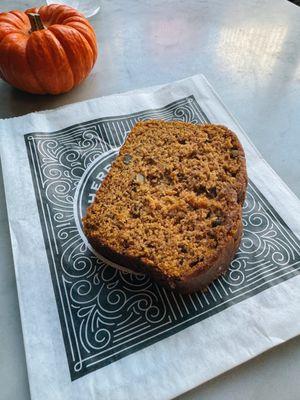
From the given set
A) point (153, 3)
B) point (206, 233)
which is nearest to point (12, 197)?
point (206, 233)

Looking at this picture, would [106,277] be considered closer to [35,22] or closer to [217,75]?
[35,22]

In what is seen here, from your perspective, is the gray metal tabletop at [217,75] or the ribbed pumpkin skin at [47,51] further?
Answer: the ribbed pumpkin skin at [47,51]

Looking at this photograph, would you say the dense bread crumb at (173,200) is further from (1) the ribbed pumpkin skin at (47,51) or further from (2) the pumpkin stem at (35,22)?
(2) the pumpkin stem at (35,22)

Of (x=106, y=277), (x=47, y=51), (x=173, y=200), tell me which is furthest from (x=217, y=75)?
(x=106, y=277)

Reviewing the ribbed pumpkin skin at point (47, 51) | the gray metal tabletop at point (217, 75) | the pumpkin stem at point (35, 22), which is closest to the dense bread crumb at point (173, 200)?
the gray metal tabletop at point (217, 75)

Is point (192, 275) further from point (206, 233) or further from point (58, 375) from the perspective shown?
point (58, 375)

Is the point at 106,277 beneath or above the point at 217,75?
beneath
